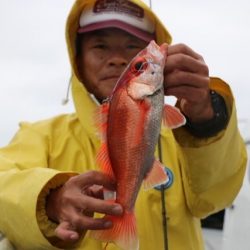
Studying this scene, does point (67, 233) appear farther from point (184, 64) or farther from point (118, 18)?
point (118, 18)

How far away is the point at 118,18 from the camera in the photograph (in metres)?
3.30

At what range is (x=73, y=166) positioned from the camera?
10.1 feet

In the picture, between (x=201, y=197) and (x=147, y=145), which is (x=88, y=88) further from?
(x=147, y=145)

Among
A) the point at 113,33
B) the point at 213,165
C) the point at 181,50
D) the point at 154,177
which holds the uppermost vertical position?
the point at 181,50

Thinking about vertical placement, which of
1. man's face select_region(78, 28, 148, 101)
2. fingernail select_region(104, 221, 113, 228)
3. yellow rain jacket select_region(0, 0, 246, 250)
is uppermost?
man's face select_region(78, 28, 148, 101)

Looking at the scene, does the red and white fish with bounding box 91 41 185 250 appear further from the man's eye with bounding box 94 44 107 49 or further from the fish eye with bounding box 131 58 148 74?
the man's eye with bounding box 94 44 107 49

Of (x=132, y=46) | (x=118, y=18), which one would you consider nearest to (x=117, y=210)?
(x=132, y=46)

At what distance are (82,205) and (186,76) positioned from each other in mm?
631

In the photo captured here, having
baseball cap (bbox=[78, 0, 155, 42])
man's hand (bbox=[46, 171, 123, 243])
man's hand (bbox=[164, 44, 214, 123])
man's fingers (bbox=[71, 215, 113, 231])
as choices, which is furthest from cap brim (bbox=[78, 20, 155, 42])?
man's fingers (bbox=[71, 215, 113, 231])

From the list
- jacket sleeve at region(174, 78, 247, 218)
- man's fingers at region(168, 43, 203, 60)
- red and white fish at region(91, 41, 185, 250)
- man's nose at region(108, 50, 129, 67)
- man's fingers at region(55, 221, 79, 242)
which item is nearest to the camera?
red and white fish at region(91, 41, 185, 250)

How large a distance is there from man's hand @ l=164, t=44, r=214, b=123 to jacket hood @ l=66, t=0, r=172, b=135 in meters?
0.88

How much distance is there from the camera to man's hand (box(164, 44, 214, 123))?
7.50ft

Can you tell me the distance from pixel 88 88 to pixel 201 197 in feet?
2.97

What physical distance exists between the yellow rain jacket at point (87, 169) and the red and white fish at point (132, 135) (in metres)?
0.40
